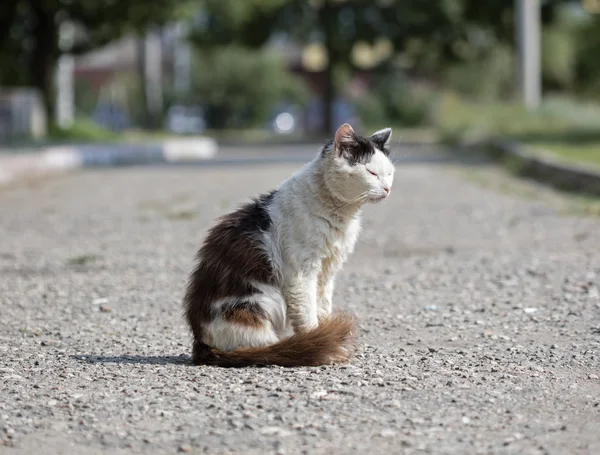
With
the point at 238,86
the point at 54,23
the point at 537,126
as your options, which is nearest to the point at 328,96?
the point at 238,86

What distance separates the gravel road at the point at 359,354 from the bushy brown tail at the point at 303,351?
0.06 meters

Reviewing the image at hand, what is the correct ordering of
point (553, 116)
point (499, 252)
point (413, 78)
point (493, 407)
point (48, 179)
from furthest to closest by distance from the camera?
point (413, 78), point (553, 116), point (48, 179), point (499, 252), point (493, 407)

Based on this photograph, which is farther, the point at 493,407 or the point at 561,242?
the point at 561,242

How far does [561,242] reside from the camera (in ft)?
33.1

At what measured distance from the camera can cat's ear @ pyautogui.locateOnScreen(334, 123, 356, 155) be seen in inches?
211

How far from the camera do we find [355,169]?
17.7ft

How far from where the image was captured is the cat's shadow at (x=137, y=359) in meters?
5.54

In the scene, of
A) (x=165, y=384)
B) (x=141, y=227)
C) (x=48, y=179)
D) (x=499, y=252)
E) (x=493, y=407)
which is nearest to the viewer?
(x=493, y=407)

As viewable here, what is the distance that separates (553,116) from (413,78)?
103ft

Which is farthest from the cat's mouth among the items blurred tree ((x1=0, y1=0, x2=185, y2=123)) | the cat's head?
blurred tree ((x1=0, y1=0, x2=185, y2=123))

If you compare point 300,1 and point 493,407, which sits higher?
point 300,1

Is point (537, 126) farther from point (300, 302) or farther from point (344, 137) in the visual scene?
point (300, 302)

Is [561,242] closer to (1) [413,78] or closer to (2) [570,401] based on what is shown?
(2) [570,401]

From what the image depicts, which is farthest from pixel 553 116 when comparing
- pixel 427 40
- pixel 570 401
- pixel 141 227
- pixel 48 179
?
pixel 570 401
